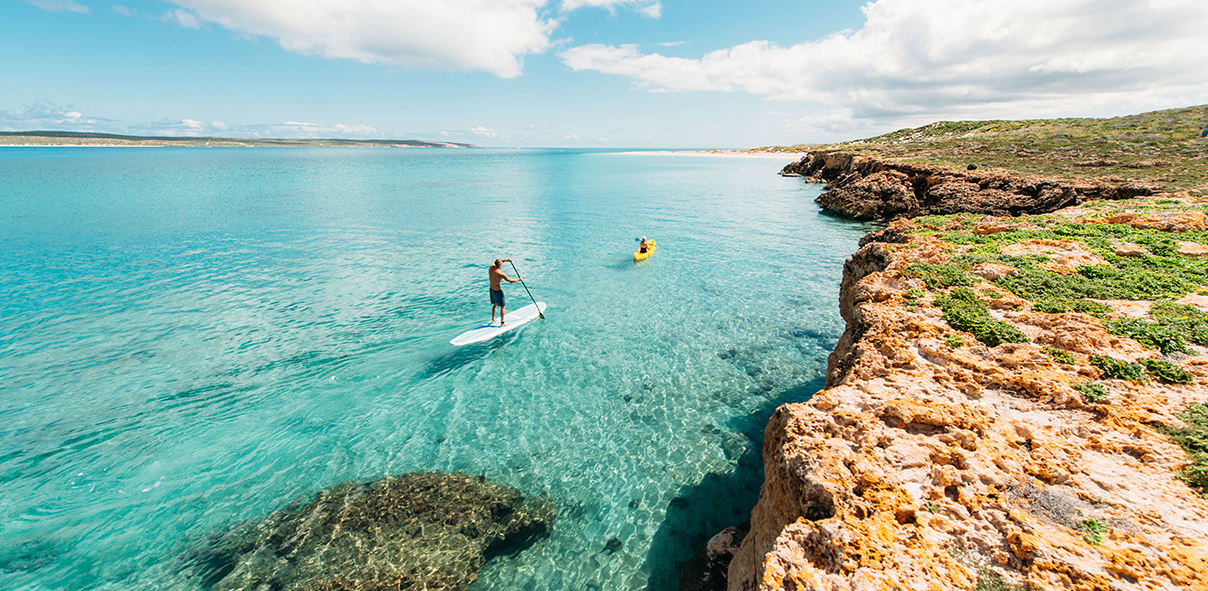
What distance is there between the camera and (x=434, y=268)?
1006 inches

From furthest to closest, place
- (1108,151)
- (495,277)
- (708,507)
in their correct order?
1. (1108,151)
2. (495,277)
3. (708,507)

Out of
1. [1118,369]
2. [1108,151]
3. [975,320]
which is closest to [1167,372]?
[1118,369]

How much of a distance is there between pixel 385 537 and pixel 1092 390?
12149 millimetres

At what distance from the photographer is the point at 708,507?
32.2 ft

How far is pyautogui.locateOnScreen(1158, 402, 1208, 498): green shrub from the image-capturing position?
4.91 m

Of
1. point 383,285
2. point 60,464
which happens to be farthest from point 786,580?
point 383,285

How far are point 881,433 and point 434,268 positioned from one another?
23.8 meters

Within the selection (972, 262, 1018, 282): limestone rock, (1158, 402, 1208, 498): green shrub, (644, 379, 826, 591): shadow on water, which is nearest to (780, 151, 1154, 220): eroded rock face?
(972, 262, 1018, 282): limestone rock

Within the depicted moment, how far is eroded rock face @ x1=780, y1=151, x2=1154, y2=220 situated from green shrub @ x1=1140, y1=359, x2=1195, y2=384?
2775cm

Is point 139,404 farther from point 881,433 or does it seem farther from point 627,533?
point 881,433

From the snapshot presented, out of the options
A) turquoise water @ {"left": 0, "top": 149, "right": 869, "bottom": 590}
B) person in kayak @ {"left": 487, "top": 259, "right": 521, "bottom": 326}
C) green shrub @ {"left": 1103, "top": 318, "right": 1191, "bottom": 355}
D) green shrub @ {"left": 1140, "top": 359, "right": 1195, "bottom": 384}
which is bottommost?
turquoise water @ {"left": 0, "top": 149, "right": 869, "bottom": 590}

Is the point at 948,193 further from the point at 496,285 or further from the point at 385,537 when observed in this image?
the point at 385,537

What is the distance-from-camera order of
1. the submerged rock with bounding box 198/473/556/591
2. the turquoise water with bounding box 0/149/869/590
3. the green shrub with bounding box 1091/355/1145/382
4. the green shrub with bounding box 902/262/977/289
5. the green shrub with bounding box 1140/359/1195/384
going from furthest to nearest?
the green shrub with bounding box 902/262/977/289 < the turquoise water with bounding box 0/149/869/590 < the submerged rock with bounding box 198/473/556/591 < the green shrub with bounding box 1091/355/1145/382 < the green shrub with bounding box 1140/359/1195/384

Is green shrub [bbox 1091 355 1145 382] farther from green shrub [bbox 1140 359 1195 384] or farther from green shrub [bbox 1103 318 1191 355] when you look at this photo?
green shrub [bbox 1103 318 1191 355]
